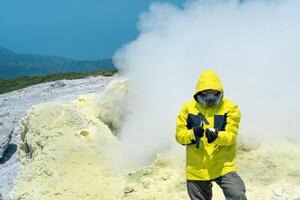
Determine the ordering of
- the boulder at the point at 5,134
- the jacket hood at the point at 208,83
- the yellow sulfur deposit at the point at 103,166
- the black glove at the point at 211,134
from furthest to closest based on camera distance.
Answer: the boulder at the point at 5,134 < the yellow sulfur deposit at the point at 103,166 < the jacket hood at the point at 208,83 < the black glove at the point at 211,134

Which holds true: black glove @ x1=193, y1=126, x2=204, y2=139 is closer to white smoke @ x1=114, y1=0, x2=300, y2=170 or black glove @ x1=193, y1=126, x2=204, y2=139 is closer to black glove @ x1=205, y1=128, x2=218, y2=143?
black glove @ x1=205, y1=128, x2=218, y2=143

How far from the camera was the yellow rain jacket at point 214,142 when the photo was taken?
6.00 metres

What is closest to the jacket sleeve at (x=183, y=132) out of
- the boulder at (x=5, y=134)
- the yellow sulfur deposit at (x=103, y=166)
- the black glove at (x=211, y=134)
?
the black glove at (x=211, y=134)

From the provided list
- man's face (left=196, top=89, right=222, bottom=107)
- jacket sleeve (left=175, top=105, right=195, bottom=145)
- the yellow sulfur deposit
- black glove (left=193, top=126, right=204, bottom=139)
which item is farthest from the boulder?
black glove (left=193, top=126, right=204, bottom=139)

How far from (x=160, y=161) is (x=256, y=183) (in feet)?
5.06

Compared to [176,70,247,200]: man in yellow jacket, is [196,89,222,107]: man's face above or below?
above

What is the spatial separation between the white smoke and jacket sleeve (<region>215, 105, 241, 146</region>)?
317 cm

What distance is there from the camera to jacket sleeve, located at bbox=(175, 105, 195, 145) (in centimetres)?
597

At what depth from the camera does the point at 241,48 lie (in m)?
10.8

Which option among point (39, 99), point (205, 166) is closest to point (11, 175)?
point (205, 166)

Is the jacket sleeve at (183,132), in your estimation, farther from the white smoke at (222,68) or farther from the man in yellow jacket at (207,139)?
the white smoke at (222,68)

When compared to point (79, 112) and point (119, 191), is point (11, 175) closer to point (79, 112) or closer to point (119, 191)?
point (79, 112)

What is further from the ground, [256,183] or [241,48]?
[241,48]

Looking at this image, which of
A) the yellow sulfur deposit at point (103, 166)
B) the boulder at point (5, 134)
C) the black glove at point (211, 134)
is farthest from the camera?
the boulder at point (5, 134)
